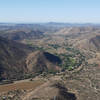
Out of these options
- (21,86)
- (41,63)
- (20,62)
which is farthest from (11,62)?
(21,86)

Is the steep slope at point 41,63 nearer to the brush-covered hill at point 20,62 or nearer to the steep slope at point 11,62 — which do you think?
the brush-covered hill at point 20,62

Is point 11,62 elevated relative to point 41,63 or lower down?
elevated

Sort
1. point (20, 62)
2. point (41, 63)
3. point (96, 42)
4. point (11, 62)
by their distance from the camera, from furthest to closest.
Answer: point (96, 42) < point (41, 63) < point (20, 62) < point (11, 62)

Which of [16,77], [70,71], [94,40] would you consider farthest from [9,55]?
[94,40]

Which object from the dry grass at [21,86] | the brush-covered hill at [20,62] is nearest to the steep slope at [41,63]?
the brush-covered hill at [20,62]

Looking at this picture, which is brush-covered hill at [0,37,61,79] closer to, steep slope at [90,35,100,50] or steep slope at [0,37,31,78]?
steep slope at [0,37,31,78]

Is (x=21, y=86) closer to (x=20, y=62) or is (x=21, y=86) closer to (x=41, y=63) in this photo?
(x=20, y=62)

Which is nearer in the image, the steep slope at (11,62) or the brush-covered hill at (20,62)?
the steep slope at (11,62)

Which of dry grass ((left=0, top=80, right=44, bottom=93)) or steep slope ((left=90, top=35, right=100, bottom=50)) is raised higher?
steep slope ((left=90, top=35, right=100, bottom=50))

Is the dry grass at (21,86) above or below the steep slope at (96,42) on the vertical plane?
below

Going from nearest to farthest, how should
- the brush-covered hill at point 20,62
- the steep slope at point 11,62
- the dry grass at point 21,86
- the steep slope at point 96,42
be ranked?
the dry grass at point 21,86 → the steep slope at point 11,62 → the brush-covered hill at point 20,62 → the steep slope at point 96,42

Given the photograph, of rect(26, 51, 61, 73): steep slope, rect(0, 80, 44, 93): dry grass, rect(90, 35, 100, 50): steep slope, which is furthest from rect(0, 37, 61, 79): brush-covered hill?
rect(90, 35, 100, 50): steep slope
